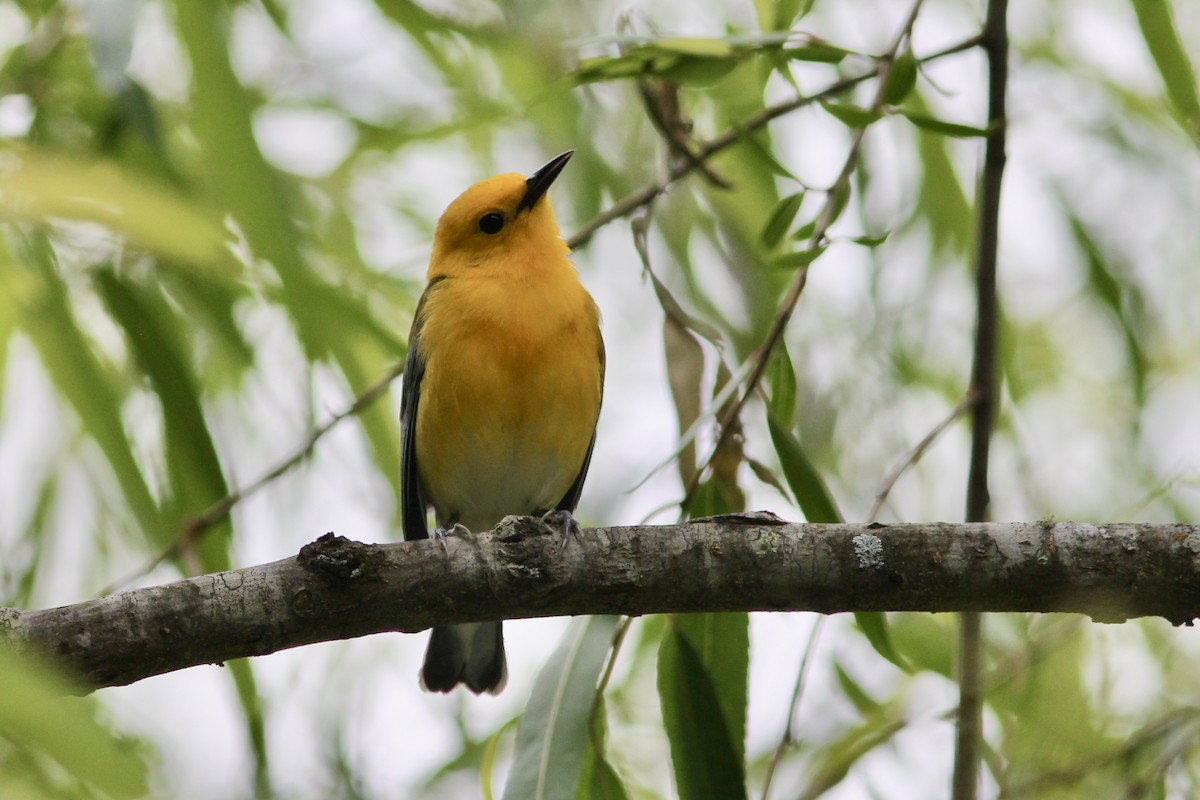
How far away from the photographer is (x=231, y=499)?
3.52 meters

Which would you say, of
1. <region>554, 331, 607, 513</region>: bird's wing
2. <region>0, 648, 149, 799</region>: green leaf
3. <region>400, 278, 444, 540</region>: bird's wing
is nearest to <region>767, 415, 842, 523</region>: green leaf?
<region>554, 331, 607, 513</region>: bird's wing

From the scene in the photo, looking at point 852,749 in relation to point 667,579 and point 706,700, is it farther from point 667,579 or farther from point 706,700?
point 667,579

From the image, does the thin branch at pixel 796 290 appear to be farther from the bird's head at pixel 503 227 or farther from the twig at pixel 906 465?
the bird's head at pixel 503 227

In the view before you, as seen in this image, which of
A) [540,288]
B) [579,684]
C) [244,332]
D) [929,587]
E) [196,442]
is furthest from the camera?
[540,288]

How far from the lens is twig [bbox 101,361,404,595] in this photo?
11.4 ft

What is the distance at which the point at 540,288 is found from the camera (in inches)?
191

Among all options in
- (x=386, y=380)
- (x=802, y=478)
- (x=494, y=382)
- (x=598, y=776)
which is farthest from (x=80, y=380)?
(x=802, y=478)

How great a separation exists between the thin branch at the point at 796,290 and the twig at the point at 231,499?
1.05 m

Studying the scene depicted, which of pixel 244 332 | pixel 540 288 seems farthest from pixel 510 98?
pixel 244 332

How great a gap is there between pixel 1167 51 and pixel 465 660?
130 inches

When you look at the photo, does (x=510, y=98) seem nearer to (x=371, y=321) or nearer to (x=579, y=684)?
(x=371, y=321)

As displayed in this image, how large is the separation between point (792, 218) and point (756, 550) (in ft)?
3.22

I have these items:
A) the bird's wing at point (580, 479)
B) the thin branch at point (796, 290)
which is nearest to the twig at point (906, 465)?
the thin branch at point (796, 290)

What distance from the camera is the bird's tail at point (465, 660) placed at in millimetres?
4945
